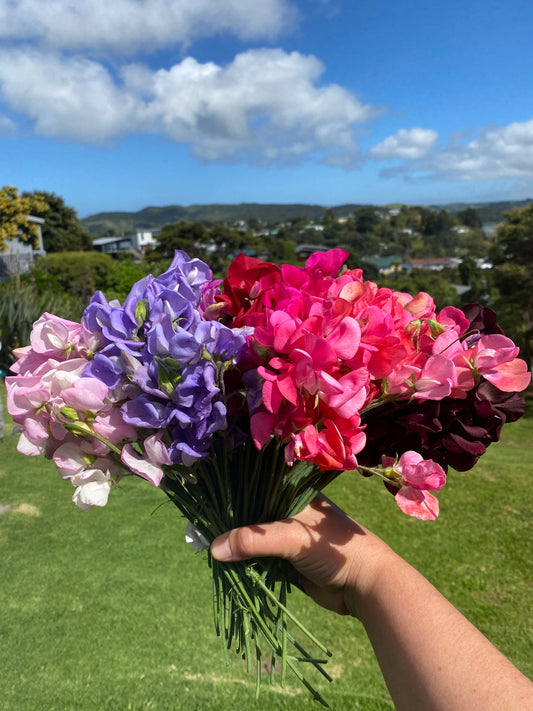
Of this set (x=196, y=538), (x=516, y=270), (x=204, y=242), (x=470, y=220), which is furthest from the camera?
(x=470, y=220)

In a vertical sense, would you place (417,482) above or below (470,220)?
above

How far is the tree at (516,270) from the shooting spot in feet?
63.2

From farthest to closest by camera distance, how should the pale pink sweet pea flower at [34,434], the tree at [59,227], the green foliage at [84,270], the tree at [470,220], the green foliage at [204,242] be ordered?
1. the tree at [470,220]
2. the tree at [59,227]
3. the green foliage at [204,242]
4. the green foliage at [84,270]
5. the pale pink sweet pea flower at [34,434]

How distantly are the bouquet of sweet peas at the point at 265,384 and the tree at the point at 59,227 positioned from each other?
52.3 metres

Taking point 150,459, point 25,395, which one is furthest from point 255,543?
point 25,395

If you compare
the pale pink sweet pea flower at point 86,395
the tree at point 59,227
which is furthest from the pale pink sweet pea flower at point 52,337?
the tree at point 59,227

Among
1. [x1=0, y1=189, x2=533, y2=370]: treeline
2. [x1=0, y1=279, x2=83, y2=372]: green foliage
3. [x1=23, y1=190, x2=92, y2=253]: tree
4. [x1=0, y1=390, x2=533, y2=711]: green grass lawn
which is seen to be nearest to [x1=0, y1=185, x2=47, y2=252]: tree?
[x1=0, y1=189, x2=533, y2=370]: treeline

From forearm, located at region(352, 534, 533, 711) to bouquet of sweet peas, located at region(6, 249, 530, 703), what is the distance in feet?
0.66

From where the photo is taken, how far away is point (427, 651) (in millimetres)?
1069

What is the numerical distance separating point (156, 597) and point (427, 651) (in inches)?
96.1

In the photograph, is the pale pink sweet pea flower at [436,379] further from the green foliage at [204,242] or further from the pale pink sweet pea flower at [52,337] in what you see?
the green foliage at [204,242]

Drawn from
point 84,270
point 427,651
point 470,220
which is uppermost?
point 427,651

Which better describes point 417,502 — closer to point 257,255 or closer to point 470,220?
point 257,255

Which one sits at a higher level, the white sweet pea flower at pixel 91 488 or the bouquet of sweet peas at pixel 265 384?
the bouquet of sweet peas at pixel 265 384
